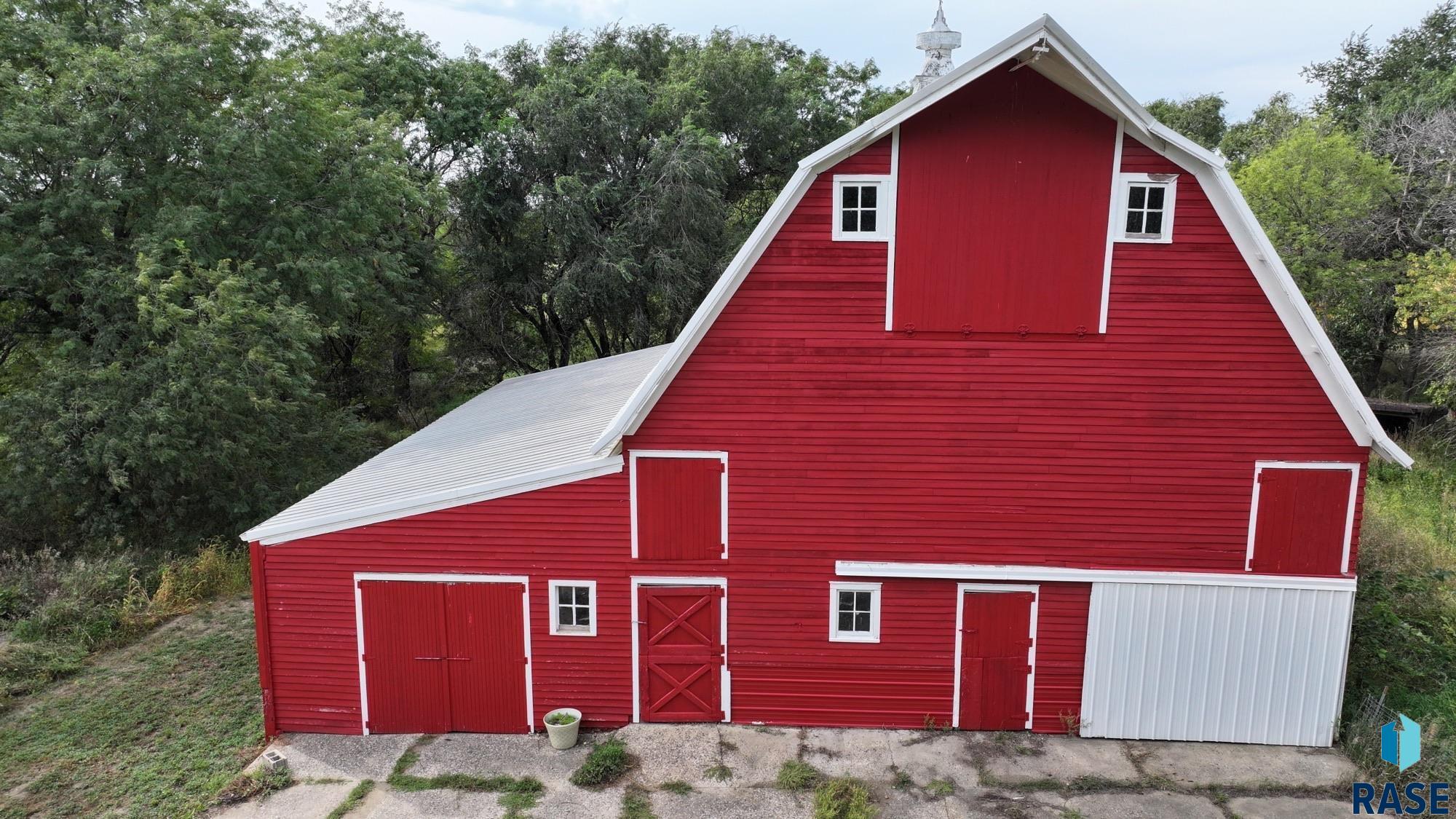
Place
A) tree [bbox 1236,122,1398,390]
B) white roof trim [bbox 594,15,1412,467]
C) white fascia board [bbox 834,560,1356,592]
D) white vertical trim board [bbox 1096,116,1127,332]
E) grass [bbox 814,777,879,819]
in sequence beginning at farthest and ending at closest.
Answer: tree [bbox 1236,122,1398,390], white fascia board [bbox 834,560,1356,592], white vertical trim board [bbox 1096,116,1127,332], grass [bbox 814,777,879,819], white roof trim [bbox 594,15,1412,467]

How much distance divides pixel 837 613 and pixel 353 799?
570cm

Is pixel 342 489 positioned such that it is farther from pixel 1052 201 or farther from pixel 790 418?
pixel 1052 201

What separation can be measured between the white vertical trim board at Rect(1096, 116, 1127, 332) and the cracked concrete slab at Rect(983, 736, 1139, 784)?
4.94 metres

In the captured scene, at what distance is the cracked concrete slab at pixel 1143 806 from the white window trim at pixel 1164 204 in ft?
19.5

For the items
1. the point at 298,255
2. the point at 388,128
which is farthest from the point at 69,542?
the point at 388,128

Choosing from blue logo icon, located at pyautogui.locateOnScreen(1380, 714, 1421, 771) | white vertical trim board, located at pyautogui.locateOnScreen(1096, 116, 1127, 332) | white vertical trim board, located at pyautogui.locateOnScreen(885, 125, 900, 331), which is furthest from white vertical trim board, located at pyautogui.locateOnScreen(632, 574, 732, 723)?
blue logo icon, located at pyautogui.locateOnScreen(1380, 714, 1421, 771)

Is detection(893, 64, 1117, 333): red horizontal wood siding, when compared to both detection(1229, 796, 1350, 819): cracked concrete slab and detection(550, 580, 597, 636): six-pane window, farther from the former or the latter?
detection(1229, 796, 1350, 819): cracked concrete slab

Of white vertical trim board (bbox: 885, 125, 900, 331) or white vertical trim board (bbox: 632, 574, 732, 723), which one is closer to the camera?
white vertical trim board (bbox: 885, 125, 900, 331)

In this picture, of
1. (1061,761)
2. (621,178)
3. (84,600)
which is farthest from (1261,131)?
(84,600)

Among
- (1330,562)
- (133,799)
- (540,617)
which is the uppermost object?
(1330,562)

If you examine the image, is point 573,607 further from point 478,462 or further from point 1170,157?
point 1170,157

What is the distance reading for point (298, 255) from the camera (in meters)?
18.4

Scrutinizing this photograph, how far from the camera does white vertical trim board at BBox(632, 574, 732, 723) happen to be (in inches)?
384

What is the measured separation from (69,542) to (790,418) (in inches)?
616
